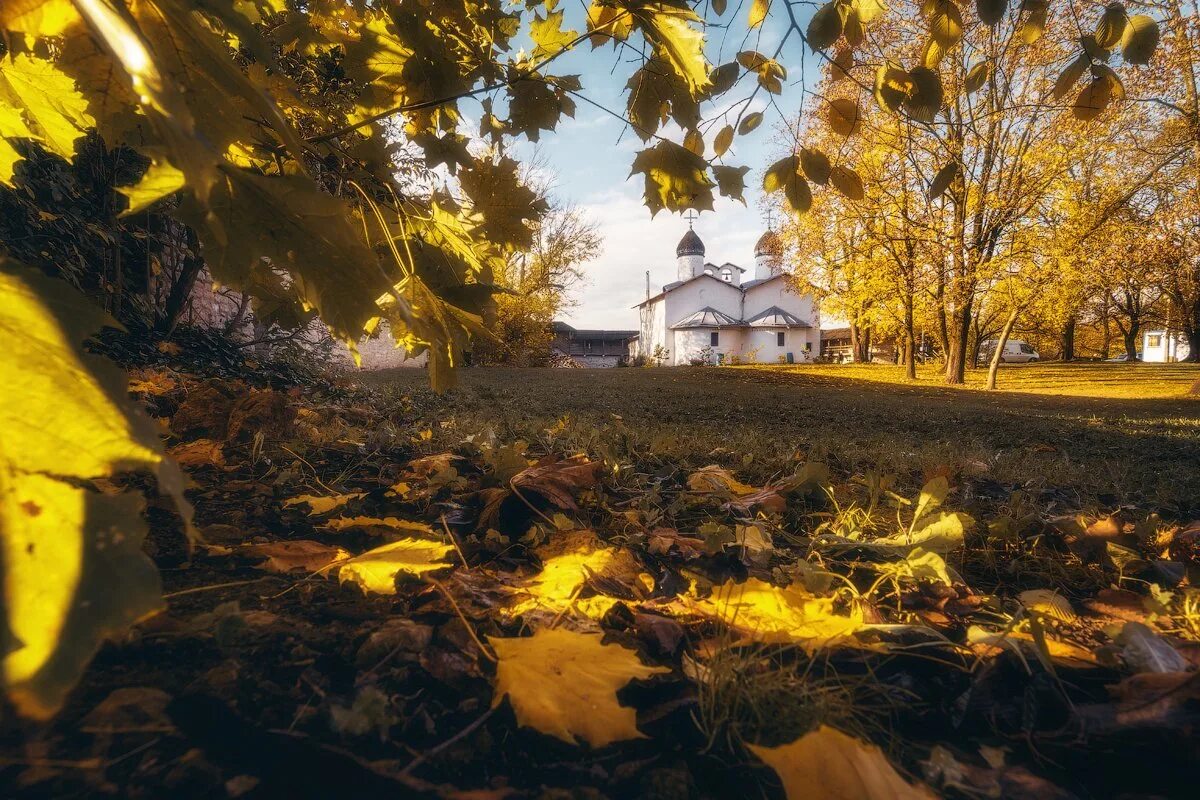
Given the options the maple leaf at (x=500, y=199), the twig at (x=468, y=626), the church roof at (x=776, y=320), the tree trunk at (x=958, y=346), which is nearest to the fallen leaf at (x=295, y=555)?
the twig at (x=468, y=626)

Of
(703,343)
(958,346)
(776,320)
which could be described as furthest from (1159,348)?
(958,346)

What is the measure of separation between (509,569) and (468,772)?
0.59 m

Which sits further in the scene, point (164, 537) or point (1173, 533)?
point (1173, 533)

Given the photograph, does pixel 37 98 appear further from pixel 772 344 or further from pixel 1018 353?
pixel 1018 353

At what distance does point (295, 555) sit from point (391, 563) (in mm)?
205

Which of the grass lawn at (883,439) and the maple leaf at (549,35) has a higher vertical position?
the maple leaf at (549,35)

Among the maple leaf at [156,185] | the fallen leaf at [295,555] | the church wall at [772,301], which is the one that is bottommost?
the fallen leaf at [295,555]

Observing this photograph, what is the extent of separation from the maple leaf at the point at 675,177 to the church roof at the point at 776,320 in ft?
135

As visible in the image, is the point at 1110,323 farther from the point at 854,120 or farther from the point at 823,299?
the point at 854,120

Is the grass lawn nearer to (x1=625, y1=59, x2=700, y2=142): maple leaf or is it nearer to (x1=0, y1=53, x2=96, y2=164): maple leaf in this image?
(x1=625, y1=59, x2=700, y2=142): maple leaf

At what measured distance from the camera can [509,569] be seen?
1194 mm

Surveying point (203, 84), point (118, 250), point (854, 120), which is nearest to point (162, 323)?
point (118, 250)

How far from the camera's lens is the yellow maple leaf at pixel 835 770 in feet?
1.97

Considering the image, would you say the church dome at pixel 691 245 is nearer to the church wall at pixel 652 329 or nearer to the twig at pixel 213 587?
the church wall at pixel 652 329
